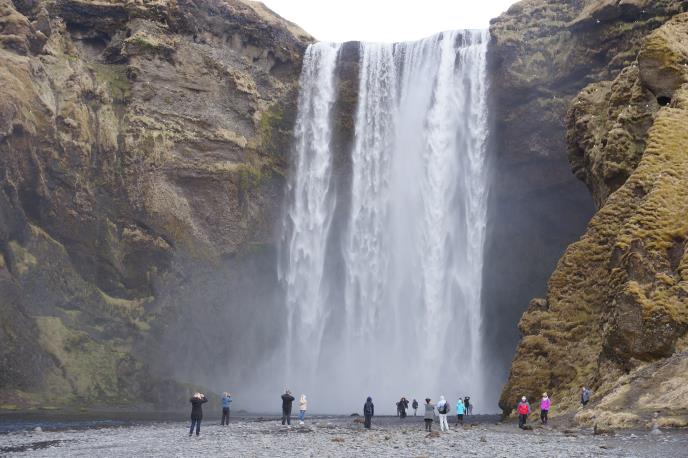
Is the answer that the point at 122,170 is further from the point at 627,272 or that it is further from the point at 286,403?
the point at 627,272

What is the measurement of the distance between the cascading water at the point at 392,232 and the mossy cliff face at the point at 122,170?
3541 mm

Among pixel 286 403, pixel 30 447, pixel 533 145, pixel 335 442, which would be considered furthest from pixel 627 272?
pixel 533 145

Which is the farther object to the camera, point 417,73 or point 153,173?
point 417,73

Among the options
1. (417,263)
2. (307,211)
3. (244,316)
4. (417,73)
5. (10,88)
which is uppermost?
(417,73)

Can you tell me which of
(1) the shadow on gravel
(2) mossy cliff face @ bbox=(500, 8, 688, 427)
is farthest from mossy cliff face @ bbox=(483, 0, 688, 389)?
(1) the shadow on gravel

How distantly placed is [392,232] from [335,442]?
35482 millimetres

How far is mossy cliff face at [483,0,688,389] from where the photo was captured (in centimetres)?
5147

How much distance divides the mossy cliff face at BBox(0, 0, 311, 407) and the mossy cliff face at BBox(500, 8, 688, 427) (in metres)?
27.7

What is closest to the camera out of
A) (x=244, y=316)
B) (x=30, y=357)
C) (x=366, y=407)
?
(x=366, y=407)

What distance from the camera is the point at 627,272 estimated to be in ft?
87.5

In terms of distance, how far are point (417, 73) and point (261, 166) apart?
1428cm

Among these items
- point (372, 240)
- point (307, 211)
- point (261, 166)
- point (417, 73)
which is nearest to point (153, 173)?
point (261, 166)

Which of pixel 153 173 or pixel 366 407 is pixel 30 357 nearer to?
pixel 153 173

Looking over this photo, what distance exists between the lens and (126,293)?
176 feet
